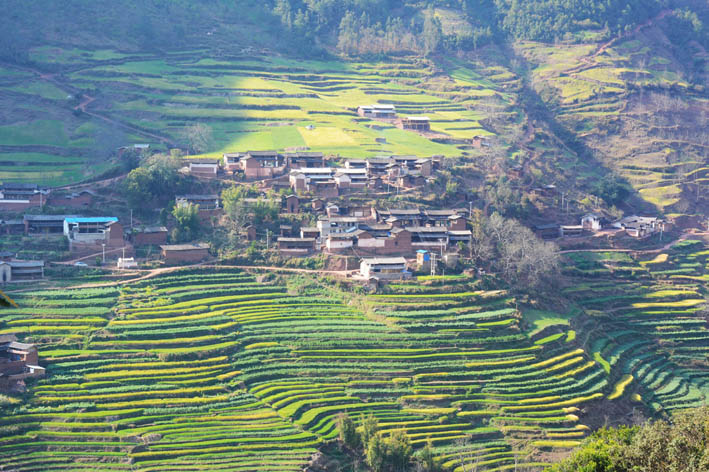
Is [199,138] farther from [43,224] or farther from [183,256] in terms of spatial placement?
[183,256]

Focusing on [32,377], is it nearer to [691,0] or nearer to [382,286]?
[382,286]

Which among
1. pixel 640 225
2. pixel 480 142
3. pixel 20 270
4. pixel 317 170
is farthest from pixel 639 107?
pixel 20 270

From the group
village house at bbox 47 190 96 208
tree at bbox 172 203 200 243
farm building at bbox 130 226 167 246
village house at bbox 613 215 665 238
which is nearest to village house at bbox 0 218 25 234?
village house at bbox 47 190 96 208

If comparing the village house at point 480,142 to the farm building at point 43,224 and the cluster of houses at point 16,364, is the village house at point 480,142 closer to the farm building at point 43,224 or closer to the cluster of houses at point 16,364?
the farm building at point 43,224

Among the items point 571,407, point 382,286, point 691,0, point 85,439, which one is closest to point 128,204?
point 382,286

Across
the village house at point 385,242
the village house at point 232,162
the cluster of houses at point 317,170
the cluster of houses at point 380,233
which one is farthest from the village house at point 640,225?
the village house at point 232,162

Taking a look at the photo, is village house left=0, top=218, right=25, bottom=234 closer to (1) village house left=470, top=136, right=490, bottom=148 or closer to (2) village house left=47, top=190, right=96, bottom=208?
(2) village house left=47, top=190, right=96, bottom=208
